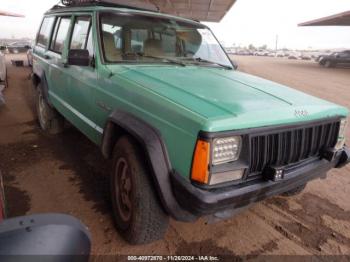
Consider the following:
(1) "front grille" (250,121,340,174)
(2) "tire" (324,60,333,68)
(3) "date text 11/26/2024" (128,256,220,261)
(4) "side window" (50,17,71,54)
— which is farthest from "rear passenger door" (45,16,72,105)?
(2) "tire" (324,60,333,68)

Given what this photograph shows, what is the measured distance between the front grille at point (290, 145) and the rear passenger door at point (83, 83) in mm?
1657

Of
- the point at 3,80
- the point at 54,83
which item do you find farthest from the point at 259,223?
the point at 3,80

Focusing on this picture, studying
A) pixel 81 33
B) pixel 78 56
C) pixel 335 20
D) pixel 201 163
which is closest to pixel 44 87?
pixel 81 33

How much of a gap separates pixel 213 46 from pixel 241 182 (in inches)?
93.6

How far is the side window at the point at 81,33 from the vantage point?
11.0 feet

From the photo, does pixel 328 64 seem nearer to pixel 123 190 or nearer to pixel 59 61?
pixel 59 61

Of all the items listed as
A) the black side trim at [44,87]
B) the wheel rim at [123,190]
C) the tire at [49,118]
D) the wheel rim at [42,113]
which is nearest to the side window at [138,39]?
the wheel rim at [123,190]

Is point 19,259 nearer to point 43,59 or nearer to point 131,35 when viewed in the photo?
point 131,35

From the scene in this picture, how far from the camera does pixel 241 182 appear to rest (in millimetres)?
2088

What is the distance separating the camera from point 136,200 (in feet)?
7.46

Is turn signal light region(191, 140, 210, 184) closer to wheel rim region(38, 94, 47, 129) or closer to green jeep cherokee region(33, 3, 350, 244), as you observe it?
green jeep cherokee region(33, 3, 350, 244)

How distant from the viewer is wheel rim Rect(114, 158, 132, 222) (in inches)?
98.7

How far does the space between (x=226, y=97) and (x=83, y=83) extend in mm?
1759

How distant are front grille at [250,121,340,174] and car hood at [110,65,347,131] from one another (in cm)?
10
